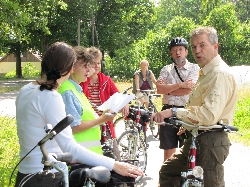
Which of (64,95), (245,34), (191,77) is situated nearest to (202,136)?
(64,95)

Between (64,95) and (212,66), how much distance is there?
133cm

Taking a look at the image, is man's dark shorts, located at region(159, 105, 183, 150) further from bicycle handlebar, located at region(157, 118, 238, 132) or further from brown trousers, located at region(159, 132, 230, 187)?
bicycle handlebar, located at region(157, 118, 238, 132)

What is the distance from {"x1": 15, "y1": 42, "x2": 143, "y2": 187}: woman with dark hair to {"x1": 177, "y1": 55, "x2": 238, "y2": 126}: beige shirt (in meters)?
1.11

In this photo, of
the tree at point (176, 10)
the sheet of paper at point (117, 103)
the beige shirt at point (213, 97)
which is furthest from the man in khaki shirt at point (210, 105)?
the tree at point (176, 10)

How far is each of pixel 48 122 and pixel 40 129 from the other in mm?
105

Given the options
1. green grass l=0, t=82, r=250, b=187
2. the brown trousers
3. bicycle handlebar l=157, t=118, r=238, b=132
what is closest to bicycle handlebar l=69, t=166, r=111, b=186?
bicycle handlebar l=157, t=118, r=238, b=132

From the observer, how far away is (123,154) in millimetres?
7293

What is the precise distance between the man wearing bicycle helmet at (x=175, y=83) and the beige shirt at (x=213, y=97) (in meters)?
1.90

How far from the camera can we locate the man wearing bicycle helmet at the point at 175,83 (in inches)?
237

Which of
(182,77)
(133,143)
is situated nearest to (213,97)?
(182,77)

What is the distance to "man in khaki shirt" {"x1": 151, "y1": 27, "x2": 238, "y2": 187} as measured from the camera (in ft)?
12.5

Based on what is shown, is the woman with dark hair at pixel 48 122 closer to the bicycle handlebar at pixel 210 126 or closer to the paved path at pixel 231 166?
the bicycle handlebar at pixel 210 126

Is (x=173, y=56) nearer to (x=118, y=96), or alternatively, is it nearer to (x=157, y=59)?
(x=118, y=96)

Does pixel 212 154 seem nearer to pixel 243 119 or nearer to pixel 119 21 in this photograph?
pixel 243 119
